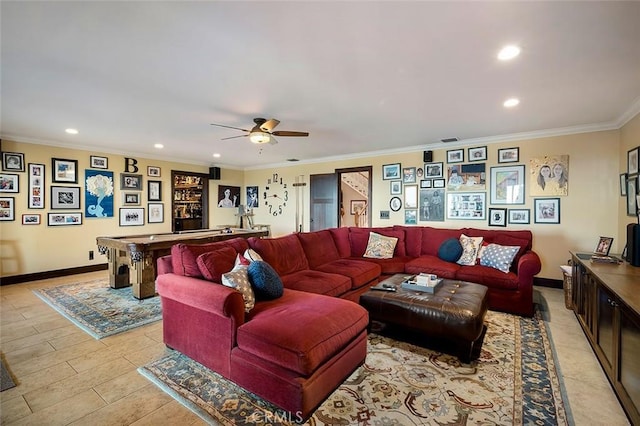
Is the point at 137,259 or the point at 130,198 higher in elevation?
the point at 130,198

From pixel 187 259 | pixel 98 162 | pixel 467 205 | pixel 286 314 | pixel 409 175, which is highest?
pixel 98 162

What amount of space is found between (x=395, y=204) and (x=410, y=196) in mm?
345

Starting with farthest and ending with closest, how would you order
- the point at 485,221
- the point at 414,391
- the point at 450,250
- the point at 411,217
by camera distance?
1. the point at 411,217
2. the point at 485,221
3. the point at 450,250
4. the point at 414,391

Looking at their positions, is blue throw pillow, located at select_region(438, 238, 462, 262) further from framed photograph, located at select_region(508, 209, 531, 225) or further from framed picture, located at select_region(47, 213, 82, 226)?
framed picture, located at select_region(47, 213, 82, 226)

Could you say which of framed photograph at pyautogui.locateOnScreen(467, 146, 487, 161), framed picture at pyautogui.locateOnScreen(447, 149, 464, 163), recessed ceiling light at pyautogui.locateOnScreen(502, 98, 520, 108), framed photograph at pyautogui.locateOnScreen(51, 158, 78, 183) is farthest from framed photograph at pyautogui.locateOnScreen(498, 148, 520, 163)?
framed photograph at pyautogui.locateOnScreen(51, 158, 78, 183)

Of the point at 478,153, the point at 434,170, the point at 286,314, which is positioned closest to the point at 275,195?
the point at 434,170

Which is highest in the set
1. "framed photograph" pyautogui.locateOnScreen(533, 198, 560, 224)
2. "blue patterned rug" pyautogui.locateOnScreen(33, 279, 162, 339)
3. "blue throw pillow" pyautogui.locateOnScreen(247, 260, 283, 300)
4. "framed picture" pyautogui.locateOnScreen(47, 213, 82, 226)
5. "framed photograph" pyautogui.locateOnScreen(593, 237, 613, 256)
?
"framed photograph" pyautogui.locateOnScreen(533, 198, 560, 224)

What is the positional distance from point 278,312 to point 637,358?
84.7 inches

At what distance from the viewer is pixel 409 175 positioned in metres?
5.81

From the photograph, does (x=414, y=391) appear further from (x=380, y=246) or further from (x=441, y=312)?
(x=380, y=246)

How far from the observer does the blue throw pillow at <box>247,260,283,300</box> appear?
242cm

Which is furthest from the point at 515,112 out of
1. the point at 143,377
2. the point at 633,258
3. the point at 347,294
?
the point at 143,377

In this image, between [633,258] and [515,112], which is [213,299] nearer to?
[633,258]

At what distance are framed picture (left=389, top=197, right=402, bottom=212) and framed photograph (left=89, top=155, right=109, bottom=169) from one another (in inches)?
231
